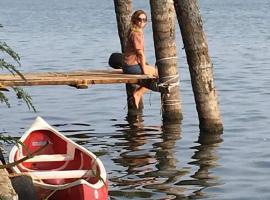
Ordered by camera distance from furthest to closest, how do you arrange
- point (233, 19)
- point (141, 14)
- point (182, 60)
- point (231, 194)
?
point (233, 19) < point (182, 60) < point (141, 14) < point (231, 194)

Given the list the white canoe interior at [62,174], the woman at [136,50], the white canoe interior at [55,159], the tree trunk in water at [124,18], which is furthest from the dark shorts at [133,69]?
the white canoe interior at [62,174]

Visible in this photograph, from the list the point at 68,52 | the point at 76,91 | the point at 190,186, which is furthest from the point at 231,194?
the point at 68,52

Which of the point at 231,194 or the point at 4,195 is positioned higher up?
the point at 4,195

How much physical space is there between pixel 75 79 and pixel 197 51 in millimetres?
2512

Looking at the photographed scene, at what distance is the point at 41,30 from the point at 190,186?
3573cm

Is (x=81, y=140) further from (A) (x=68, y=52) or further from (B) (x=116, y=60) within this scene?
(A) (x=68, y=52)

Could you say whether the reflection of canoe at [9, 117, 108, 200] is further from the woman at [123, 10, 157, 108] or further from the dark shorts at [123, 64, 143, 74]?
the dark shorts at [123, 64, 143, 74]

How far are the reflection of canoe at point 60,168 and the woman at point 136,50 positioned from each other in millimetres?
4950

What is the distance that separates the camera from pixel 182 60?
2848 cm

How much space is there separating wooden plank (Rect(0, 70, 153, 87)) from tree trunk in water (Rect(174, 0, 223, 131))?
1.92 metres

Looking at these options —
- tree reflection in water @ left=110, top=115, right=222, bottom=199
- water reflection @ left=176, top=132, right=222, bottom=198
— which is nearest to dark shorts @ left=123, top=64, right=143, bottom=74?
tree reflection in water @ left=110, top=115, right=222, bottom=199

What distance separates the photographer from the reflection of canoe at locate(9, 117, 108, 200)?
28.4 ft

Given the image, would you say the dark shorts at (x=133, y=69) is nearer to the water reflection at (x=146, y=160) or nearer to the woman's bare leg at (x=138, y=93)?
the woman's bare leg at (x=138, y=93)

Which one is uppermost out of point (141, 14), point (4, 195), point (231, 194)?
point (141, 14)
